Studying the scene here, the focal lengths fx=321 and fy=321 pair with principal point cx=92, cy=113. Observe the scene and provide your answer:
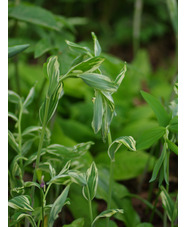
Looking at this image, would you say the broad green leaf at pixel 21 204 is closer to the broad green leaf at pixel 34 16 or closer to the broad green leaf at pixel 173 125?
the broad green leaf at pixel 173 125

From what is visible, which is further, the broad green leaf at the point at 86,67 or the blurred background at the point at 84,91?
the blurred background at the point at 84,91

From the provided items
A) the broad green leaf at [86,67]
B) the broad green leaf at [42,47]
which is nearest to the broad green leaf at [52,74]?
the broad green leaf at [86,67]

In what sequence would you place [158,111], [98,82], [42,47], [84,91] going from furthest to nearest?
[84,91]
[42,47]
[158,111]
[98,82]

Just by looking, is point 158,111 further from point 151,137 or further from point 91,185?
point 91,185

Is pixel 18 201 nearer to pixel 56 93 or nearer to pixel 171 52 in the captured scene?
pixel 56 93

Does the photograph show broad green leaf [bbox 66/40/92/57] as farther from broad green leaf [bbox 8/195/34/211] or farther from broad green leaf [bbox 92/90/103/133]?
broad green leaf [bbox 8/195/34/211]

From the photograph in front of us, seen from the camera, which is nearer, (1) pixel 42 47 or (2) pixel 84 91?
(1) pixel 42 47

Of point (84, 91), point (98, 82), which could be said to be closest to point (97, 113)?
point (98, 82)
